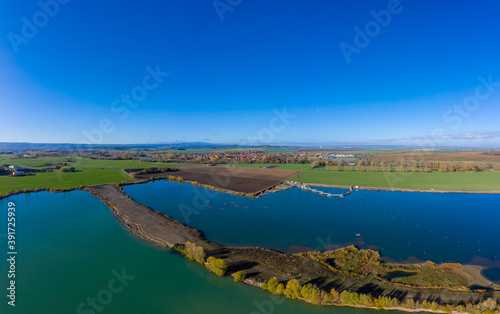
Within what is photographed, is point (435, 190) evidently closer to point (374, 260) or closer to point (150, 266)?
point (374, 260)

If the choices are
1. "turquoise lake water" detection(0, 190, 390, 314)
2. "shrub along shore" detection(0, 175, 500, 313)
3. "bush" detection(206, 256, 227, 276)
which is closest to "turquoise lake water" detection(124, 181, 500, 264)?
"shrub along shore" detection(0, 175, 500, 313)

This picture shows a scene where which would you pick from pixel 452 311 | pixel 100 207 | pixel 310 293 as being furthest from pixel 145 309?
pixel 100 207

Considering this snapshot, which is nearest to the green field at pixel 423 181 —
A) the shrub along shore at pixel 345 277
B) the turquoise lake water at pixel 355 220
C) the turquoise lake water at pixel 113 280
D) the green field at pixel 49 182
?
the turquoise lake water at pixel 355 220

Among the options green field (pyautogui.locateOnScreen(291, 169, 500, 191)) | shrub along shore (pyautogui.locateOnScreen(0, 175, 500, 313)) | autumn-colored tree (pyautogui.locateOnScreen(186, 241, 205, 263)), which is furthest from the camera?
green field (pyautogui.locateOnScreen(291, 169, 500, 191))

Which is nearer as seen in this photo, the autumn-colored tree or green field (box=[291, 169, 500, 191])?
the autumn-colored tree

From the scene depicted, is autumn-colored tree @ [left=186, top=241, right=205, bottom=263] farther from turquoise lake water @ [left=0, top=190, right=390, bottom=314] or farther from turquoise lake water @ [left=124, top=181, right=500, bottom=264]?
turquoise lake water @ [left=124, top=181, right=500, bottom=264]

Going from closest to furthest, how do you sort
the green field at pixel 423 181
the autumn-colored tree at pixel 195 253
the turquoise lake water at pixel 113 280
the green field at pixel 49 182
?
the turquoise lake water at pixel 113 280 → the autumn-colored tree at pixel 195 253 → the green field at pixel 49 182 → the green field at pixel 423 181

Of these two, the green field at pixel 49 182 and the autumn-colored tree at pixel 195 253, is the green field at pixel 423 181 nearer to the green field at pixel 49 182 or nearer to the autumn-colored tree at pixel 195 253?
the autumn-colored tree at pixel 195 253

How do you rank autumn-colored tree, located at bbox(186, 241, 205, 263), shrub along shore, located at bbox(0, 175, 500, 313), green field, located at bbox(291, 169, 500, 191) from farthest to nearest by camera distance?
green field, located at bbox(291, 169, 500, 191) < autumn-colored tree, located at bbox(186, 241, 205, 263) < shrub along shore, located at bbox(0, 175, 500, 313)
